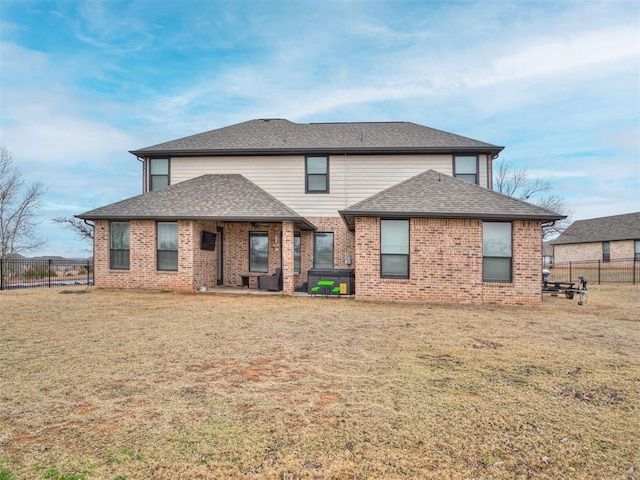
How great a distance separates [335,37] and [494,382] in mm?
15272

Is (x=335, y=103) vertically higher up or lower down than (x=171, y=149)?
higher up

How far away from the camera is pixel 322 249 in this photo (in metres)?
14.8

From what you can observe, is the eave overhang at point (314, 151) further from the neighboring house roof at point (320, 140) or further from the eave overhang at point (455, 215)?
the eave overhang at point (455, 215)

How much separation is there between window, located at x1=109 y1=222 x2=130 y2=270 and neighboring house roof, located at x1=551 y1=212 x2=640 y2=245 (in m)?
37.2

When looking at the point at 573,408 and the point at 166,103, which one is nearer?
the point at 573,408

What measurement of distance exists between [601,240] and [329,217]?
31580 mm

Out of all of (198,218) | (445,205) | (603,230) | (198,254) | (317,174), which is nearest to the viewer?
(445,205)

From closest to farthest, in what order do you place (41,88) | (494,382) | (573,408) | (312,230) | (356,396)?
(573,408) → (356,396) → (494,382) → (312,230) → (41,88)

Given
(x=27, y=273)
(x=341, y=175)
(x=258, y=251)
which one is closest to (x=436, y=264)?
(x=341, y=175)

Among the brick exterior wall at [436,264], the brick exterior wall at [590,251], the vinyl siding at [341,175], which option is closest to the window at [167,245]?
the brick exterior wall at [436,264]

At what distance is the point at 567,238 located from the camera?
38.3 m

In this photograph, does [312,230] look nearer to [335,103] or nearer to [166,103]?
[335,103]

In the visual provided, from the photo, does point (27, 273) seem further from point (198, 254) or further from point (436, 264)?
point (436, 264)

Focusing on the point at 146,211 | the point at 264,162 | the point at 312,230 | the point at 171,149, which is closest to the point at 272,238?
the point at 312,230
